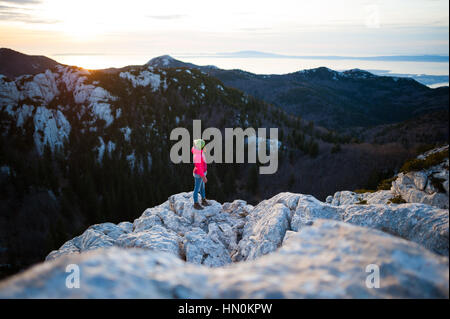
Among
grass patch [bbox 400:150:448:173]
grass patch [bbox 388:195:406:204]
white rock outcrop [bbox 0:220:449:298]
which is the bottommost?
grass patch [bbox 388:195:406:204]

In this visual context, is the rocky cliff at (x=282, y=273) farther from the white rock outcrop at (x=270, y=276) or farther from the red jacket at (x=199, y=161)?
the red jacket at (x=199, y=161)

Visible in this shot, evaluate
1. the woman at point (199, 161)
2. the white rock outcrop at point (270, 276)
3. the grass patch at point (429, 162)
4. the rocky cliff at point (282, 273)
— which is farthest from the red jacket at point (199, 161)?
the grass patch at point (429, 162)

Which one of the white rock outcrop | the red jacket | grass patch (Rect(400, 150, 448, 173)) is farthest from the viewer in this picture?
the red jacket

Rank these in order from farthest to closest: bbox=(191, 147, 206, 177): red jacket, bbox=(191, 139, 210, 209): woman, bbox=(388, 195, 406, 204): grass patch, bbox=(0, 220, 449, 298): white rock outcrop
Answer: bbox=(191, 147, 206, 177): red jacket, bbox=(191, 139, 210, 209): woman, bbox=(388, 195, 406, 204): grass patch, bbox=(0, 220, 449, 298): white rock outcrop

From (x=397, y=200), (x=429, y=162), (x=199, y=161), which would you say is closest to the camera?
(x=429, y=162)

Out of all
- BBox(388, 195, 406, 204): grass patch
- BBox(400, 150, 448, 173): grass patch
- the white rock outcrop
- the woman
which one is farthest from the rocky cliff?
the woman

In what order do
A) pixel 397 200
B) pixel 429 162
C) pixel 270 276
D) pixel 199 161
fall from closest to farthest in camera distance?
pixel 270 276
pixel 429 162
pixel 397 200
pixel 199 161

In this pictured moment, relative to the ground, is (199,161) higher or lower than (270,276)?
higher

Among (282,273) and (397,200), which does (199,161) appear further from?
(397,200)

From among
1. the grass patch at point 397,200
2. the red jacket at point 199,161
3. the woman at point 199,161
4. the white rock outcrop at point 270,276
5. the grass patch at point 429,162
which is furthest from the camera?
the red jacket at point 199,161

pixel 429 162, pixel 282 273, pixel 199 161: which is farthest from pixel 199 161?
pixel 429 162

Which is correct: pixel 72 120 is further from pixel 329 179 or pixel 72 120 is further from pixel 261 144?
pixel 329 179

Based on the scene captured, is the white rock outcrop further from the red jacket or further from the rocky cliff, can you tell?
the red jacket

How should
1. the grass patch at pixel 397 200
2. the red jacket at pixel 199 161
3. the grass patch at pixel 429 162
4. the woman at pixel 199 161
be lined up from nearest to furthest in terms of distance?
the grass patch at pixel 429 162, the grass patch at pixel 397 200, the woman at pixel 199 161, the red jacket at pixel 199 161
